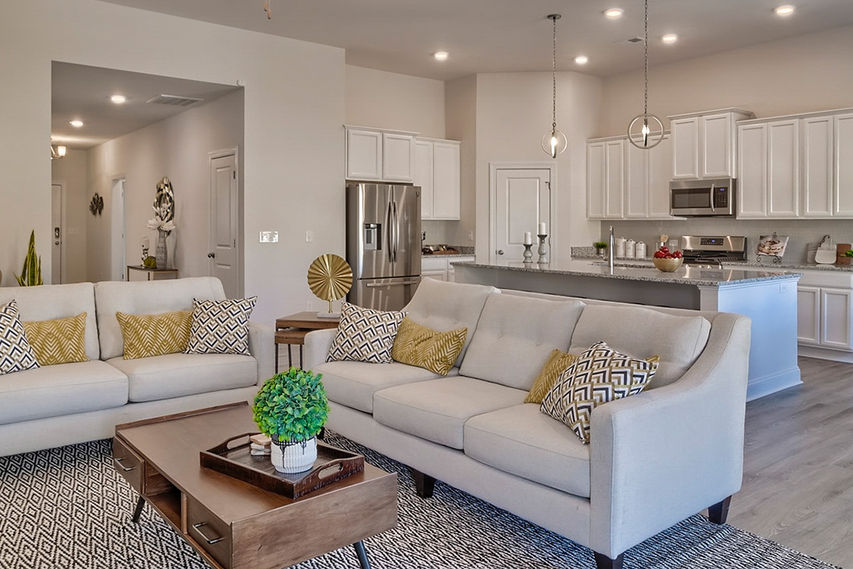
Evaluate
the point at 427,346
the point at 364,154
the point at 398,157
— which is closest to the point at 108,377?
the point at 427,346

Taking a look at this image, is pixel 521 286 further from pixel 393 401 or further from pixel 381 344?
pixel 393 401

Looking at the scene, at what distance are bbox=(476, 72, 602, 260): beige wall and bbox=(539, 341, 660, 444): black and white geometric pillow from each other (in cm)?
585

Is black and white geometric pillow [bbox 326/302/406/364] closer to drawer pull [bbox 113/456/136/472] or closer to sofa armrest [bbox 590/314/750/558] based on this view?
drawer pull [bbox 113/456/136/472]

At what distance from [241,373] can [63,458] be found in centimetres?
102

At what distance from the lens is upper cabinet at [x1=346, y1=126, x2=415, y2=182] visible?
24.0 feet

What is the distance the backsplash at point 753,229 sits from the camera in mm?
6645

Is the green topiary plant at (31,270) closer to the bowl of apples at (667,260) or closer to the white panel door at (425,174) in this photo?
the white panel door at (425,174)

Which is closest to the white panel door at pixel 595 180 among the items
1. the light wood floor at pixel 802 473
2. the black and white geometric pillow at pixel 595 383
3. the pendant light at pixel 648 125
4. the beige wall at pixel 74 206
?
the pendant light at pixel 648 125

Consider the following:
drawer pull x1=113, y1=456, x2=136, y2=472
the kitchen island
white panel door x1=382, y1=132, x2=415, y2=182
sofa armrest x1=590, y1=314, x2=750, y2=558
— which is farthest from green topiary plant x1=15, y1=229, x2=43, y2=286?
sofa armrest x1=590, y1=314, x2=750, y2=558

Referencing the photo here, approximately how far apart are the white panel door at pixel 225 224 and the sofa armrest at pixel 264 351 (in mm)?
2658

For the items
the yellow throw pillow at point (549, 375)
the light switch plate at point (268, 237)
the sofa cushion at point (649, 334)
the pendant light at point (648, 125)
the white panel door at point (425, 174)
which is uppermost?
the pendant light at point (648, 125)

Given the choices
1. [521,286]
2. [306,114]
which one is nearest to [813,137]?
[521,286]

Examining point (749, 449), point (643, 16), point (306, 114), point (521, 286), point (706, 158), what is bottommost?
point (749, 449)

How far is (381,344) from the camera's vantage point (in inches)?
150
